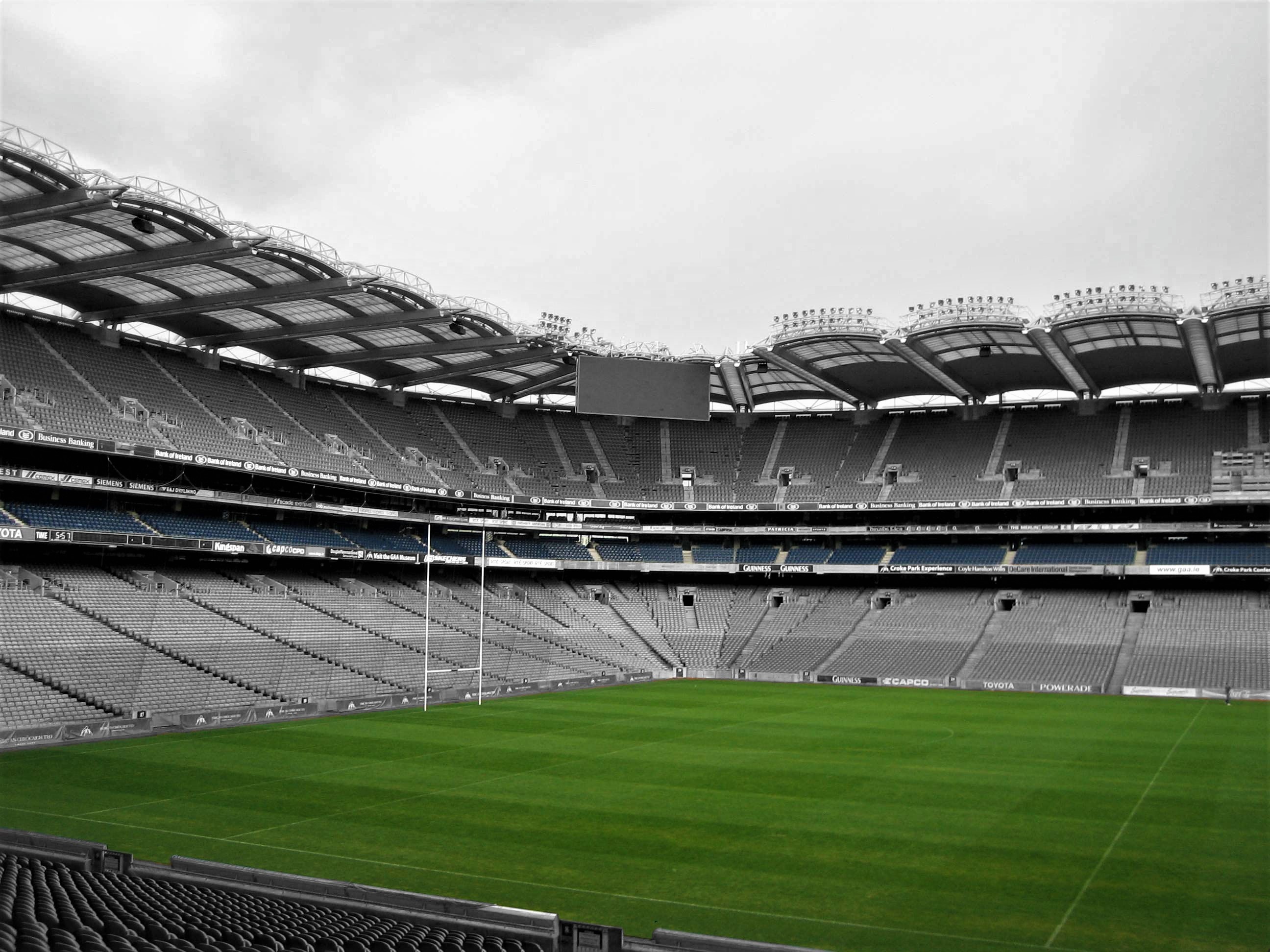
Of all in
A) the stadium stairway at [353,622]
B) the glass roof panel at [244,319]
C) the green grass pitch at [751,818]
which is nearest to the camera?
the green grass pitch at [751,818]

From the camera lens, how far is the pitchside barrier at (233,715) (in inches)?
1243

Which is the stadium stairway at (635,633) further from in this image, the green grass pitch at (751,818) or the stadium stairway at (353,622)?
the green grass pitch at (751,818)

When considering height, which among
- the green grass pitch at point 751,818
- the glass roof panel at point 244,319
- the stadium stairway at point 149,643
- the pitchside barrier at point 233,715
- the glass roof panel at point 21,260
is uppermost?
the glass roof panel at point 244,319

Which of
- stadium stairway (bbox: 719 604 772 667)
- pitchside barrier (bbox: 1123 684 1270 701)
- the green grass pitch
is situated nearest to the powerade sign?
pitchside barrier (bbox: 1123 684 1270 701)

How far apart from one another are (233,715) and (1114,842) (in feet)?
97.0

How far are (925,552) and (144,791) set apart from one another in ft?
171

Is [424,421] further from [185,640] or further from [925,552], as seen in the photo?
[925,552]

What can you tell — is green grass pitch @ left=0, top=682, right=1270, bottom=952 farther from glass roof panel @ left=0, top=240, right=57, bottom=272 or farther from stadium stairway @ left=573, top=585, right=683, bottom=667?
stadium stairway @ left=573, top=585, right=683, bottom=667

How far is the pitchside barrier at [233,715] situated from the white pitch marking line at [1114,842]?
91.0ft

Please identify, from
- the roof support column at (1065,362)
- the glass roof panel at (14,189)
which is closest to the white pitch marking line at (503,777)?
the glass roof panel at (14,189)

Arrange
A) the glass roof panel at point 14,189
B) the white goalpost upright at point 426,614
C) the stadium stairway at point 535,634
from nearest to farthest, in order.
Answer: the glass roof panel at point 14,189 → the white goalpost upright at point 426,614 → the stadium stairway at point 535,634

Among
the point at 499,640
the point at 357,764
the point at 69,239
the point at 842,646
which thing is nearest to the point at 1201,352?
the point at 842,646

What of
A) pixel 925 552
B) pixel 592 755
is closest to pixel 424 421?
pixel 925 552

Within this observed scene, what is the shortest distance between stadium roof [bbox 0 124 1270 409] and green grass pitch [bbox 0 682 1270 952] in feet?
56.7
